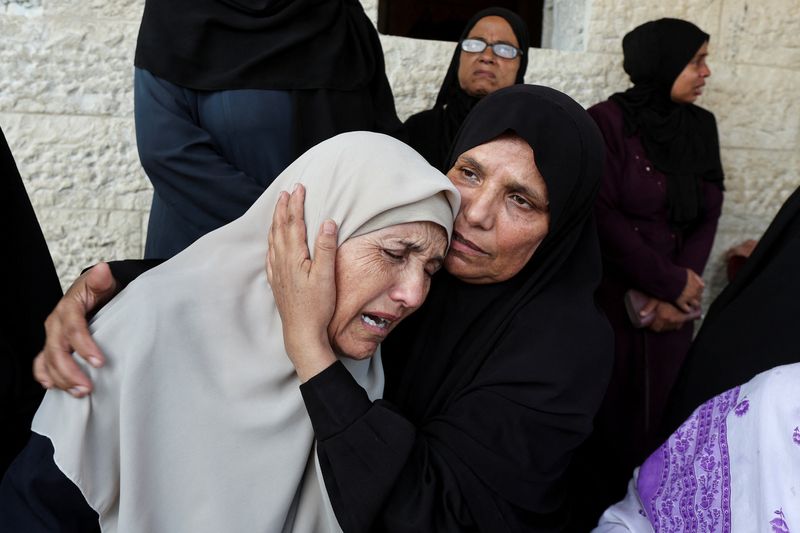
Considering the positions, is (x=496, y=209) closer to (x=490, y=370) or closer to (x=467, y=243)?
(x=467, y=243)

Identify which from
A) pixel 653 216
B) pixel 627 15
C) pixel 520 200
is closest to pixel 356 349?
pixel 520 200

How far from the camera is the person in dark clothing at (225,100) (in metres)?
1.97

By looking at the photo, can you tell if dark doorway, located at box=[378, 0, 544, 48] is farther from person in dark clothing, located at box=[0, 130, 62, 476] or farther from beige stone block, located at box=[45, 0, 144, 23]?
person in dark clothing, located at box=[0, 130, 62, 476]

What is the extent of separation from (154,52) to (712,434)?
167 centimetres

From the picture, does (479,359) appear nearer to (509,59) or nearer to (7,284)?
(7,284)

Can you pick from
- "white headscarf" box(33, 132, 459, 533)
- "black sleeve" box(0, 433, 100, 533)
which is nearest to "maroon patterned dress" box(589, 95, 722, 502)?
"white headscarf" box(33, 132, 459, 533)

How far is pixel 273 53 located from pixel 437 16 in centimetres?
387

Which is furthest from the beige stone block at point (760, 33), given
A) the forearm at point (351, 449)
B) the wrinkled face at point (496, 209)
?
the forearm at point (351, 449)

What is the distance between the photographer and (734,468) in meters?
1.28

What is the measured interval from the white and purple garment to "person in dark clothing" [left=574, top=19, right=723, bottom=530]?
136 centimetres

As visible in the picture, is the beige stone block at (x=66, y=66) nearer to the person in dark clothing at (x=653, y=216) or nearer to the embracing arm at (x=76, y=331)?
the embracing arm at (x=76, y=331)

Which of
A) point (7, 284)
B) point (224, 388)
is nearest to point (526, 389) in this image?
point (224, 388)

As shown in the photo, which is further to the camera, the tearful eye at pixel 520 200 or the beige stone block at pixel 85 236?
the beige stone block at pixel 85 236

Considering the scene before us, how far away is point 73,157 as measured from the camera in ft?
10.00
